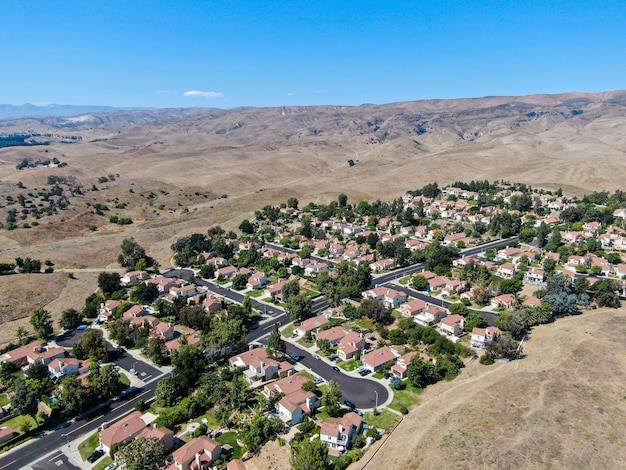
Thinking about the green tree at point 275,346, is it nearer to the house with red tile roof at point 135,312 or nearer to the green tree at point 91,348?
the green tree at point 91,348

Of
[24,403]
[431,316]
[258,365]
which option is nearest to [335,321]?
[431,316]

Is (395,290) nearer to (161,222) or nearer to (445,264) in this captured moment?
(445,264)

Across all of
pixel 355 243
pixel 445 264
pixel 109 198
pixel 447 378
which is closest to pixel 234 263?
pixel 355 243

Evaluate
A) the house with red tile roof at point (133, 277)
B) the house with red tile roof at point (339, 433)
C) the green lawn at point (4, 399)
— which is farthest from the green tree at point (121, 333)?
the house with red tile roof at point (339, 433)

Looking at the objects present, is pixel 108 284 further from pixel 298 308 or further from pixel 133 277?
pixel 298 308

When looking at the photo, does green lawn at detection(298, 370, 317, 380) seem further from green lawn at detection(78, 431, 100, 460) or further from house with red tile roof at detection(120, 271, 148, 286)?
house with red tile roof at detection(120, 271, 148, 286)
